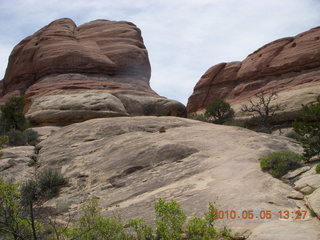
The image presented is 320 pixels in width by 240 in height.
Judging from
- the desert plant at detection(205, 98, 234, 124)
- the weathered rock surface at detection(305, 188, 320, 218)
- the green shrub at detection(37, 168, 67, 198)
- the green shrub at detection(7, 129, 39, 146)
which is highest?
the desert plant at detection(205, 98, 234, 124)

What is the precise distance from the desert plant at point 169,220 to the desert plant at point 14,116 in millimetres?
17277

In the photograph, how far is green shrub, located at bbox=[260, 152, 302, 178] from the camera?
8.51m

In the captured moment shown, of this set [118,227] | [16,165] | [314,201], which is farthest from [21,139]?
[314,201]

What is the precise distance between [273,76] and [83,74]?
2022 centimetres

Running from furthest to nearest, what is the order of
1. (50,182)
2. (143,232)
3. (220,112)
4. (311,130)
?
(220,112) → (50,182) → (311,130) → (143,232)

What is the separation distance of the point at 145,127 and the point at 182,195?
23.4 ft

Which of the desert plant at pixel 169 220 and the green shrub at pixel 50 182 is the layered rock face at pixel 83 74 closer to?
the green shrub at pixel 50 182

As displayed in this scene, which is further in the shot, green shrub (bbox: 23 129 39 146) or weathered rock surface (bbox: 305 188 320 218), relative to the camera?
green shrub (bbox: 23 129 39 146)

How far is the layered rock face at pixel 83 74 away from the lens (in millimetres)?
23484

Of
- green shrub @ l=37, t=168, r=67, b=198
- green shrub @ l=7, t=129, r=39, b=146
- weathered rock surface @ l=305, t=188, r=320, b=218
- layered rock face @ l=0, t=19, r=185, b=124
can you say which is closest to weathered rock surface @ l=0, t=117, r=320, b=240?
weathered rock surface @ l=305, t=188, r=320, b=218

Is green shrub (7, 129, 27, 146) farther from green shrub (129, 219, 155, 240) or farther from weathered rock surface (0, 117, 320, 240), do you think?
green shrub (129, 219, 155, 240)

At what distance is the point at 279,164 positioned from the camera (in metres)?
8.62
